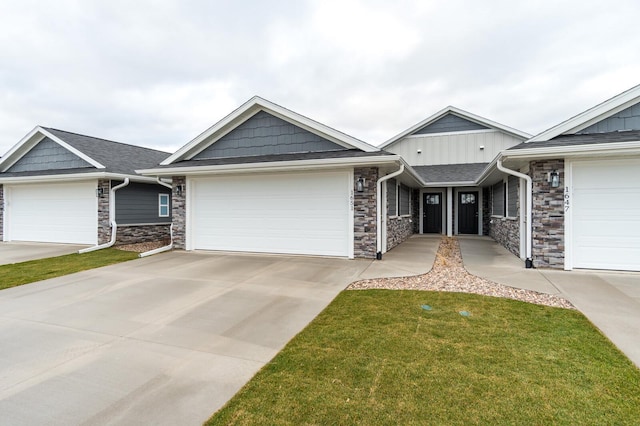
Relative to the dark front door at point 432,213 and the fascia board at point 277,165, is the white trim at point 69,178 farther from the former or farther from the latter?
the dark front door at point 432,213

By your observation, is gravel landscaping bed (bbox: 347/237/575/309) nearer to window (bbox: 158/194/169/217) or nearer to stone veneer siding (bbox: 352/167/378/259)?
stone veneer siding (bbox: 352/167/378/259)

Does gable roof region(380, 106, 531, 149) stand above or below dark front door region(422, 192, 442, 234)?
above

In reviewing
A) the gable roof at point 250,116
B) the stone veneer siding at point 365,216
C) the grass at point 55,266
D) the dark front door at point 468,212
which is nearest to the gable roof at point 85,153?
the grass at point 55,266

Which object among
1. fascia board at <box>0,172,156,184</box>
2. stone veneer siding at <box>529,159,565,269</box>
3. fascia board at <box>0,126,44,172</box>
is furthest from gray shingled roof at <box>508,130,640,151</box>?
fascia board at <box>0,126,44,172</box>

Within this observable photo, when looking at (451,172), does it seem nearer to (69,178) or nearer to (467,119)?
(467,119)

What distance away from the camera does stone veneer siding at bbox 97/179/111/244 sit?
11.9 metres

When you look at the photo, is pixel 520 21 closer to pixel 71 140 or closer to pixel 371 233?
pixel 371 233

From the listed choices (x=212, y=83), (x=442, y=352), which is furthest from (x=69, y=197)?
(x=442, y=352)

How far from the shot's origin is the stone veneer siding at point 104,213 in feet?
39.0

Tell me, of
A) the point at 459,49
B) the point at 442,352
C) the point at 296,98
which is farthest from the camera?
the point at 296,98

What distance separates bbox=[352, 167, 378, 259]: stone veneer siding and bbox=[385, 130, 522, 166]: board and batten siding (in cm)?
1101

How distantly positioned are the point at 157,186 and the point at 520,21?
49.0 ft

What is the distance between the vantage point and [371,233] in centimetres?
861

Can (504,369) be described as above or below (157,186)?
below
